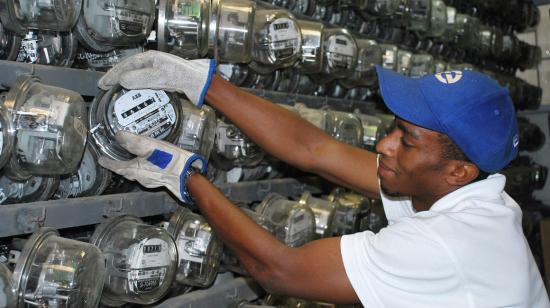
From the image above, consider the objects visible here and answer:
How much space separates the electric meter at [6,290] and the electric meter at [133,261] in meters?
0.34

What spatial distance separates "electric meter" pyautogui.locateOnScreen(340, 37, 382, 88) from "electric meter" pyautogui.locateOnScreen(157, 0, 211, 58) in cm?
108

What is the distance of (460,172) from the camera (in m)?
1.75

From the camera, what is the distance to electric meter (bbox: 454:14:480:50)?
4262 millimetres

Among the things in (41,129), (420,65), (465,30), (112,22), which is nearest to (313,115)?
(112,22)

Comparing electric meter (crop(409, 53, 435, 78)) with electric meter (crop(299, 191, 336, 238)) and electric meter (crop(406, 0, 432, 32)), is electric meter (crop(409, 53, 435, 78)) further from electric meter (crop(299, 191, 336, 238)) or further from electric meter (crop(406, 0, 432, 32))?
electric meter (crop(299, 191, 336, 238))

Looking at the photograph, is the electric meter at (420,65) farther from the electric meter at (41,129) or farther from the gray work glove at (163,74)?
the electric meter at (41,129)

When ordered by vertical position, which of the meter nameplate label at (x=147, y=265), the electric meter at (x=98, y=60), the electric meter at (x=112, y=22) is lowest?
the meter nameplate label at (x=147, y=265)

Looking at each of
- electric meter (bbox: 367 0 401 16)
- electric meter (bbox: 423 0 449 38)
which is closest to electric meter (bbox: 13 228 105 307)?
electric meter (bbox: 367 0 401 16)

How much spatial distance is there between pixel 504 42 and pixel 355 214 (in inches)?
126

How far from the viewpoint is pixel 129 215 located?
1893 mm

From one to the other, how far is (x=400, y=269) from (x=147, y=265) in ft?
2.20

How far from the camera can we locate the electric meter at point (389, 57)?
10.9 feet

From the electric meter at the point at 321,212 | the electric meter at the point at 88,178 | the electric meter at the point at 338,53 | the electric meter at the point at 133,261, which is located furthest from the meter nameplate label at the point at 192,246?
the electric meter at the point at 338,53

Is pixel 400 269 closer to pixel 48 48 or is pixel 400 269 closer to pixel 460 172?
pixel 460 172
